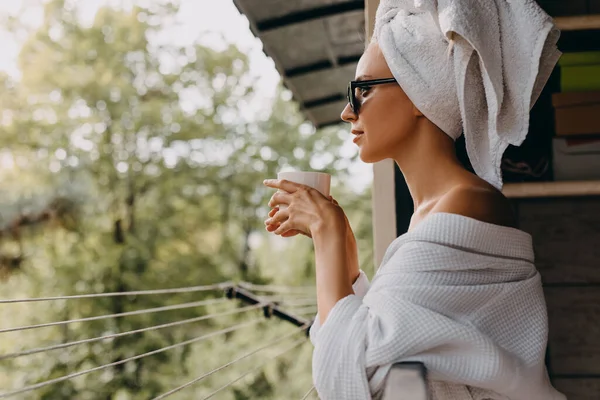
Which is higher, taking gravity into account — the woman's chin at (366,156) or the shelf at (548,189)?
the woman's chin at (366,156)

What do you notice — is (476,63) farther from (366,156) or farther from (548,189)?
(548,189)

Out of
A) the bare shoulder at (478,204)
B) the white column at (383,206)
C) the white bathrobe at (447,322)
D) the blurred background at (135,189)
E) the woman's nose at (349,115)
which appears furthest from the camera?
the blurred background at (135,189)

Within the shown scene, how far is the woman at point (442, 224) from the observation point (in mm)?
853

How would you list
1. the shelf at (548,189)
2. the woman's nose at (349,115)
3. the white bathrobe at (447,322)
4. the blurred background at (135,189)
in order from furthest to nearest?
the blurred background at (135,189)
the shelf at (548,189)
the woman's nose at (349,115)
the white bathrobe at (447,322)

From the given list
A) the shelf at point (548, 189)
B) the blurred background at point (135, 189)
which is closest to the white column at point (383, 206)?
the shelf at point (548, 189)

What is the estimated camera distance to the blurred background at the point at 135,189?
8984 mm

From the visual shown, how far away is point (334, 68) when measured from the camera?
284 centimetres

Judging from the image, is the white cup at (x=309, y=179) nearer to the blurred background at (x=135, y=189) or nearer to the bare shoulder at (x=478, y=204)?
the bare shoulder at (x=478, y=204)

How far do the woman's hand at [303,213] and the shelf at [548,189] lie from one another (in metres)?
0.68

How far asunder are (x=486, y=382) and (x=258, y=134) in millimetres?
9843

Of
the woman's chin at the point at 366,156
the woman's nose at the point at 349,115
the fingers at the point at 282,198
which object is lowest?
the fingers at the point at 282,198

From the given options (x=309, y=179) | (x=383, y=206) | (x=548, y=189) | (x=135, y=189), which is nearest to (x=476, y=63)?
(x=309, y=179)

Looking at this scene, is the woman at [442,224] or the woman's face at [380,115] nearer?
the woman at [442,224]

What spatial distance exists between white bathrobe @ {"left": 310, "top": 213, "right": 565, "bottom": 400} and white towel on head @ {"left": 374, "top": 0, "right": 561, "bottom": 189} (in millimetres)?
154
